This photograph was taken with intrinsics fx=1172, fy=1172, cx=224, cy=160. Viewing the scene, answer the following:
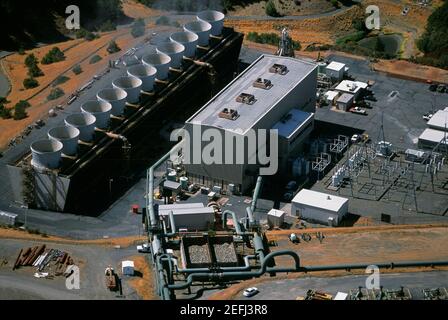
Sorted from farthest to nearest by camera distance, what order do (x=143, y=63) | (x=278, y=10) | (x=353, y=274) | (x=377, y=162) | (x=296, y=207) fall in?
(x=278, y=10) → (x=143, y=63) → (x=377, y=162) → (x=296, y=207) → (x=353, y=274)

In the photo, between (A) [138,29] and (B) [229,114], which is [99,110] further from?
(A) [138,29]

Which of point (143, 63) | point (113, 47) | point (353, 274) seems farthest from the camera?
point (113, 47)

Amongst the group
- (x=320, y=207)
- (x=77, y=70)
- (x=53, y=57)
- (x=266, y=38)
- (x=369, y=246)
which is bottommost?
(x=53, y=57)

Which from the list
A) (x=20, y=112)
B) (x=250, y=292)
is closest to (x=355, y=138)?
(x=250, y=292)

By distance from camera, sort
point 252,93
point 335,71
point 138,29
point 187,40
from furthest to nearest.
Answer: point 138,29, point 335,71, point 187,40, point 252,93

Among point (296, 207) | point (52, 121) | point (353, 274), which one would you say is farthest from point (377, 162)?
point (52, 121)

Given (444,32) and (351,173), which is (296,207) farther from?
(444,32)

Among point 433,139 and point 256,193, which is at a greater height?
point 433,139

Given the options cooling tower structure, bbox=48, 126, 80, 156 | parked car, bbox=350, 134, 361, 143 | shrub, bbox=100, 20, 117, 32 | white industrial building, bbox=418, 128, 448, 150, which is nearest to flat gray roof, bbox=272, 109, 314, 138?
parked car, bbox=350, 134, 361, 143

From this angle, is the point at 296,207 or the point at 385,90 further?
the point at 385,90
